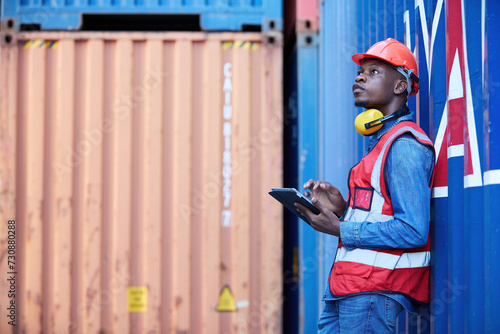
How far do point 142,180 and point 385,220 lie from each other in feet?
9.52

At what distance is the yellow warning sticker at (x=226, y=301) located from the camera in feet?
14.6

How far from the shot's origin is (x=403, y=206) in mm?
1949

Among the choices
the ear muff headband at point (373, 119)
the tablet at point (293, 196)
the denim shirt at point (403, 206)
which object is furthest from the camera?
the ear muff headband at point (373, 119)

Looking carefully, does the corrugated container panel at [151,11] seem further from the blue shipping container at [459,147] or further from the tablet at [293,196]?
the tablet at [293,196]

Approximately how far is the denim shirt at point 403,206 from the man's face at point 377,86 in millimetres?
249

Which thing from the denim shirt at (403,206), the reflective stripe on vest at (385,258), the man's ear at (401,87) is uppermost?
the man's ear at (401,87)

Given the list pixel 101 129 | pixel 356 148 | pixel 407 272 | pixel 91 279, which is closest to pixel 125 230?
pixel 91 279

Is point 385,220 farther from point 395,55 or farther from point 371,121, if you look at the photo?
point 395,55

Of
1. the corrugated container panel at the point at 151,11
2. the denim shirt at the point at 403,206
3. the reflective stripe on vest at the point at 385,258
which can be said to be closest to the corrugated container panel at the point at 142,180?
the corrugated container panel at the point at 151,11

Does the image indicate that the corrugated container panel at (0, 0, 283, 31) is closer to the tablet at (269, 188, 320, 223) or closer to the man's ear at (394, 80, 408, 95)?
the man's ear at (394, 80, 408, 95)

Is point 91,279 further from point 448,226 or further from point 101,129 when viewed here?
point 448,226

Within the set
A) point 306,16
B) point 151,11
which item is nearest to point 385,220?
point 306,16

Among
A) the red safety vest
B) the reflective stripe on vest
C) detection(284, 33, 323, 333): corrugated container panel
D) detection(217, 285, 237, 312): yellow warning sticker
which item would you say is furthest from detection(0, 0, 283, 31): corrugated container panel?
the reflective stripe on vest

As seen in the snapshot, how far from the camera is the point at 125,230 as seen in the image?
450 cm
